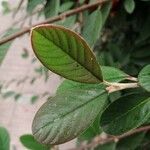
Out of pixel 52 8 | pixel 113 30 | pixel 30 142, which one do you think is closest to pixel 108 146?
pixel 30 142

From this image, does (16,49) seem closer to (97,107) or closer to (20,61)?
(20,61)

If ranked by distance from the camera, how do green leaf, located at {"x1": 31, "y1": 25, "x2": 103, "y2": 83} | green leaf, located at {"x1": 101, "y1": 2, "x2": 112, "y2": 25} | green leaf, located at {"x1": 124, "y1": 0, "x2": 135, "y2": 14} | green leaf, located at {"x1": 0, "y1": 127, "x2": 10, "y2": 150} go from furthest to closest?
1. green leaf, located at {"x1": 124, "y1": 0, "x2": 135, "y2": 14}
2. green leaf, located at {"x1": 101, "y1": 2, "x2": 112, "y2": 25}
3. green leaf, located at {"x1": 0, "y1": 127, "x2": 10, "y2": 150}
4. green leaf, located at {"x1": 31, "y1": 25, "x2": 103, "y2": 83}

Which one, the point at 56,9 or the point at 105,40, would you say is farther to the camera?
the point at 105,40

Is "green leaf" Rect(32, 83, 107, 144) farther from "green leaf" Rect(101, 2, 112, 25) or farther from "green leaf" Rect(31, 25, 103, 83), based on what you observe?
"green leaf" Rect(101, 2, 112, 25)

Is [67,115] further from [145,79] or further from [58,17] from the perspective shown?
[58,17]

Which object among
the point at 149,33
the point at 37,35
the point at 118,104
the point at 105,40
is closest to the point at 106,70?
the point at 118,104

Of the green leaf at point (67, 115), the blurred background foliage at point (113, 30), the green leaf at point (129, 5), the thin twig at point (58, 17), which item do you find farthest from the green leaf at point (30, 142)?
the green leaf at point (129, 5)

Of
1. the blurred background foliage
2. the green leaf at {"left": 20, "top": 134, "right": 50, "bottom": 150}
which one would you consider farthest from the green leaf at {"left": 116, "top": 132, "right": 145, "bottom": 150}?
the green leaf at {"left": 20, "top": 134, "right": 50, "bottom": 150}
